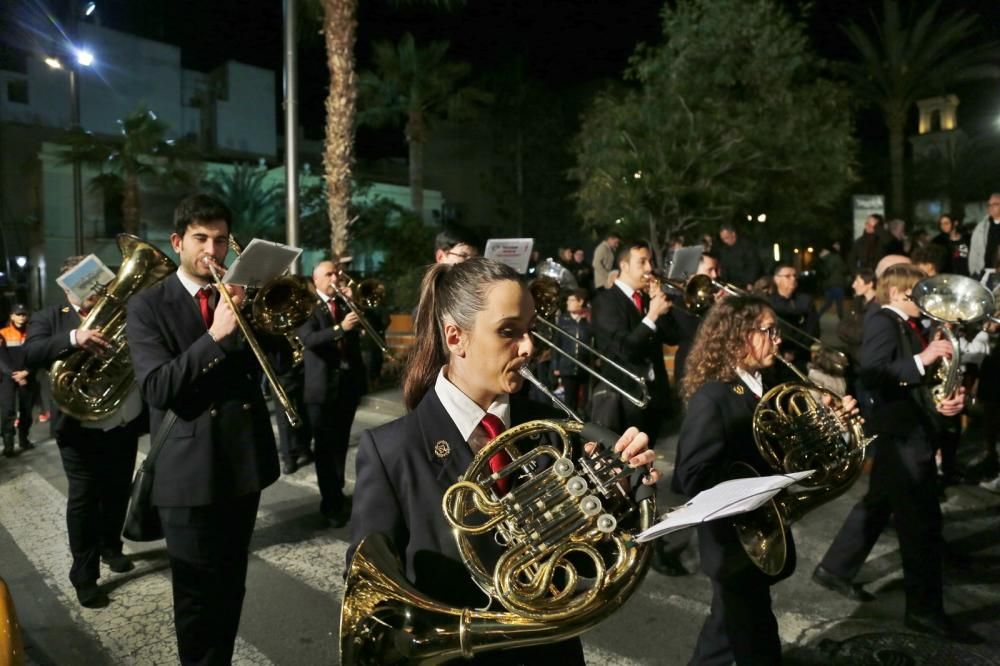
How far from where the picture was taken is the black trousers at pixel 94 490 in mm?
4711

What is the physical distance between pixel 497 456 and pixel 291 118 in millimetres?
9948

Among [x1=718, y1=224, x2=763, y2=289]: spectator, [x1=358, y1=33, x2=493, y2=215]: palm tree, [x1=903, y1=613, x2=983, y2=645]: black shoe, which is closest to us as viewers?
[x1=903, y1=613, x2=983, y2=645]: black shoe

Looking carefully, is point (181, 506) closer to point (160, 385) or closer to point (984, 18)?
point (160, 385)

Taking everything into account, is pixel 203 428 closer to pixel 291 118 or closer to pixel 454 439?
pixel 454 439

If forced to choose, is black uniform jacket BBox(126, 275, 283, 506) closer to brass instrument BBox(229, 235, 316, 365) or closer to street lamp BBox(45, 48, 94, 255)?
brass instrument BBox(229, 235, 316, 365)

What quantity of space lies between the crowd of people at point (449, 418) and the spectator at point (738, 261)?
4.15m

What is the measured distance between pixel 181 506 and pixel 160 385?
531 mm

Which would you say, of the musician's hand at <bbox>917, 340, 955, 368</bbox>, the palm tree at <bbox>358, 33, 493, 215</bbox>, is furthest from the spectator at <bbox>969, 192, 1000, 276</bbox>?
the palm tree at <bbox>358, 33, 493, 215</bbox>

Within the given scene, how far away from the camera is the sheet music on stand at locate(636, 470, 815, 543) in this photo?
170 centimetres

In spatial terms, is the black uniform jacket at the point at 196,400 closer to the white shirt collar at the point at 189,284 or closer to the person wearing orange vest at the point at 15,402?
the white shirt collar at the point at 189,284

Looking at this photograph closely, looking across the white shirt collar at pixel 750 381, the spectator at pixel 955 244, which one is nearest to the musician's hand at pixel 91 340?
the white shirt collar at pixel 750 381

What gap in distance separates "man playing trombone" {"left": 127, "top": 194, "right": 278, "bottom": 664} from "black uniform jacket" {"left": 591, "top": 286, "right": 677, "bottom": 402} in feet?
8.99

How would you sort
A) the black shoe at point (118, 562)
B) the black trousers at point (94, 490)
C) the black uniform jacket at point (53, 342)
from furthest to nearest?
1. the black shoe at point (118, 562)
2. the black uniform jacket at point (53, 342)
3. the black trousers at point (94, 490)

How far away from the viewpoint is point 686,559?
208 inches
